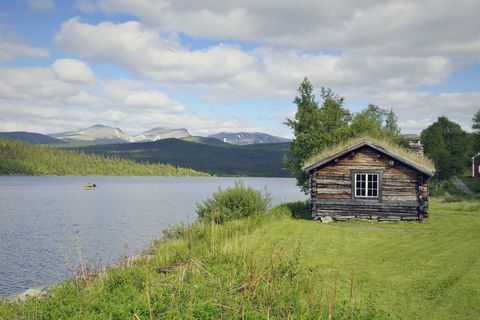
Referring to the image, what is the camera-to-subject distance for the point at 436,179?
58.4 metres

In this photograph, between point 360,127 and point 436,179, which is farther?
point 436,179

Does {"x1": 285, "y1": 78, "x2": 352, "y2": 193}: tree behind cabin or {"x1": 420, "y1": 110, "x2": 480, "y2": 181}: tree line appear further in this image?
{"x1": 420, "y1": 110, "x2": 480, "y2": 181}: tree line

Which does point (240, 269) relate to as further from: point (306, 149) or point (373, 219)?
point (306, 149)

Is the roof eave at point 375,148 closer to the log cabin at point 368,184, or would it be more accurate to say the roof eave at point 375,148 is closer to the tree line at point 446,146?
the log cabin at point 368,184

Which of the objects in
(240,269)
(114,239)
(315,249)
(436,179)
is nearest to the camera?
(240,269)

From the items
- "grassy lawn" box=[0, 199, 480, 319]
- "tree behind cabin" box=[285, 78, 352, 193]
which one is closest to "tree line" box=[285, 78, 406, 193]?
"tree behind cabin" box=[285, 78, 352, 193]

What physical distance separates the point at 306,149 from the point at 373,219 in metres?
10.2

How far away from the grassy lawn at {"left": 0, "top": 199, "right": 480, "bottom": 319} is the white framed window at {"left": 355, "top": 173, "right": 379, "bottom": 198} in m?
7.99

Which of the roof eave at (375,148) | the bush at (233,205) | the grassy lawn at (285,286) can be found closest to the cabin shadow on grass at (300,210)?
the bush at (233,205)

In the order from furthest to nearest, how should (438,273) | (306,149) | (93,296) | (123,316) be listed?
(306,149) < (438,273) < (93,296) < (123,316)

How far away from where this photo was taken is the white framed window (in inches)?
1077

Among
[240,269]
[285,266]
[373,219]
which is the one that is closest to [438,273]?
[285,266]

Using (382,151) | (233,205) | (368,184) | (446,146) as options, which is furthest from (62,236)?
(446,146)

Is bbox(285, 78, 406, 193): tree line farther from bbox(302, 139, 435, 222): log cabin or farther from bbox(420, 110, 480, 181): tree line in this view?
bbox(420, 110, 480, 181): tree line
